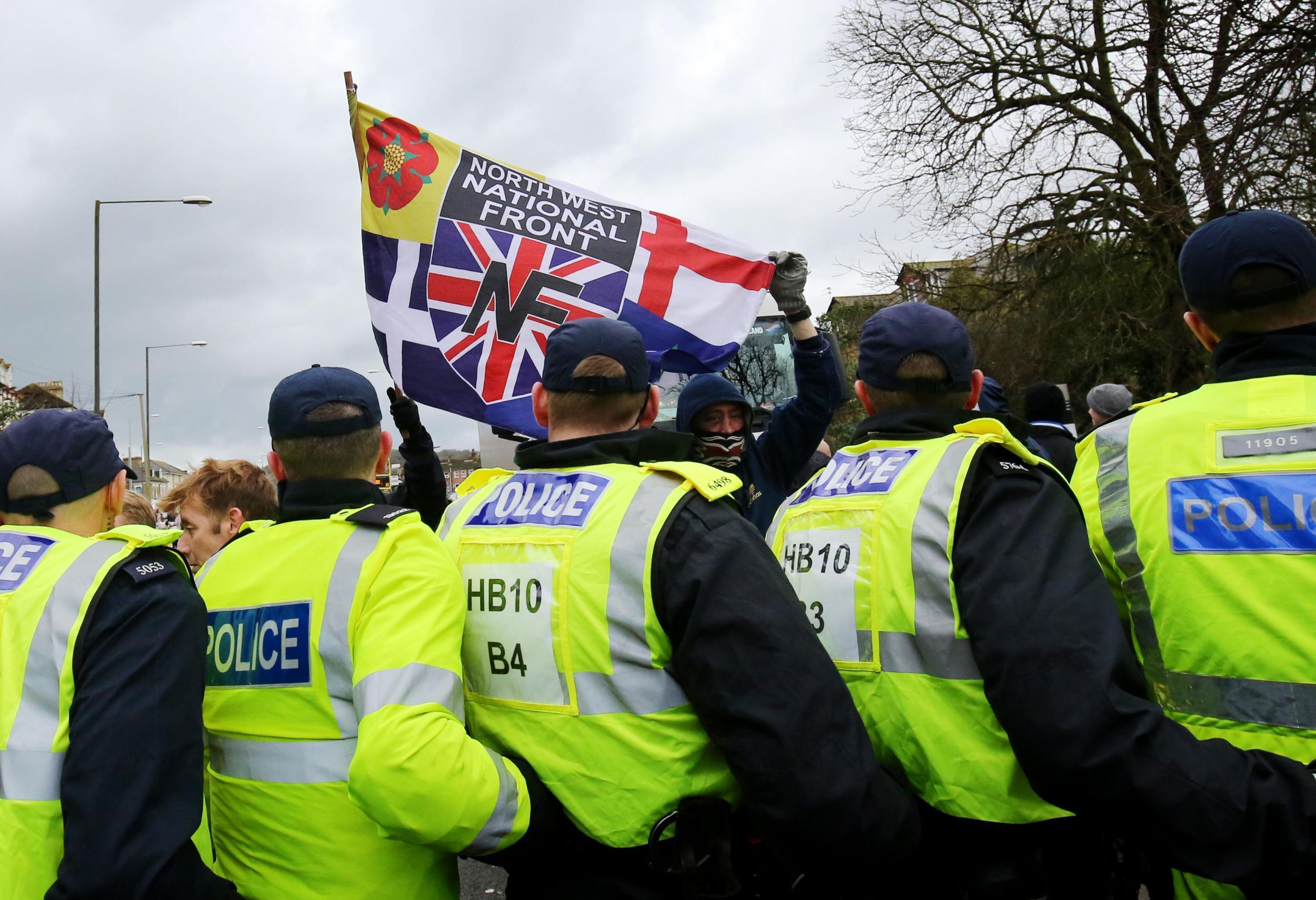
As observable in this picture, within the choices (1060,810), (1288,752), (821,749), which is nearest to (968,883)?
(1060,810)

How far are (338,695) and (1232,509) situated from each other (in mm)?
1821

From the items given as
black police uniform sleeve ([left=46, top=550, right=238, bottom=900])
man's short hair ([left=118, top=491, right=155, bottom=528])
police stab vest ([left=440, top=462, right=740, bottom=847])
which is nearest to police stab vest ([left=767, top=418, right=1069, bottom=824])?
police stab vest ([left=440, top=462, right=740, bottom=847])

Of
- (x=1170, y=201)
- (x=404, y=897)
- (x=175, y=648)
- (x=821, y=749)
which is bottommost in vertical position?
(x=404, y=897)

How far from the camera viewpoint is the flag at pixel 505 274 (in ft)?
13.6

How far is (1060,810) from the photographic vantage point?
2.03 metres

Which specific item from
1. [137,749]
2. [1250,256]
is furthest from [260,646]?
[1250,256]

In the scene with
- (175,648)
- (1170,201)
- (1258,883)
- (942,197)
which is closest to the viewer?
(1258,883)

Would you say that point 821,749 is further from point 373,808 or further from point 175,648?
point 175,648

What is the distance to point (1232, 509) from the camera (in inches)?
76.7

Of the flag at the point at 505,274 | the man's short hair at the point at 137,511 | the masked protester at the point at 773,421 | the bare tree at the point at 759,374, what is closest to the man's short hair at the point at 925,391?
the masked protester at the point at 773,421

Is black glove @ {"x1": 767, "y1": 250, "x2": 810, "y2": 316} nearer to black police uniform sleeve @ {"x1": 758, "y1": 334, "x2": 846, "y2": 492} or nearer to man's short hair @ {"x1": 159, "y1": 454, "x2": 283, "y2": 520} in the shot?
black police uniform sleeve @ {"x1": 758, "y1": 334, "x2": 846, "y2": 492}

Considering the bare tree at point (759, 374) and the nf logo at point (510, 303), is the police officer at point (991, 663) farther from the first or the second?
the bare tree at point (759, 374)

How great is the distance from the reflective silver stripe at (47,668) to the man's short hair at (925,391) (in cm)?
181

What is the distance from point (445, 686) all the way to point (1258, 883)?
1501mm
